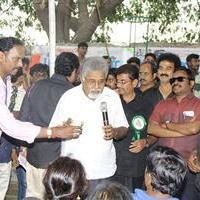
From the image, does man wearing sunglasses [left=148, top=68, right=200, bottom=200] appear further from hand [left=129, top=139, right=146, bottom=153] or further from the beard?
the beard

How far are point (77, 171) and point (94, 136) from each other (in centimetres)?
178

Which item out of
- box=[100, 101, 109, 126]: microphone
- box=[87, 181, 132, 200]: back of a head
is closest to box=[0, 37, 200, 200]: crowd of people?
box=[100, 101, 109, 126]: microphone

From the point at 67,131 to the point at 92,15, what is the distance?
9.67 m

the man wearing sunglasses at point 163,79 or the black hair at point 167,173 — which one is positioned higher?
the man wearing sunglasses at point 163,79

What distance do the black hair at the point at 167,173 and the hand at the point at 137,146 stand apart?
79.7 inches

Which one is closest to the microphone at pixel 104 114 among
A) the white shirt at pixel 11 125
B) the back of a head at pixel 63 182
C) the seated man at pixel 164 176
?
the white shirt at pixel 11 125

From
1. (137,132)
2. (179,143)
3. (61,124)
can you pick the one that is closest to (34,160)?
(61,124)

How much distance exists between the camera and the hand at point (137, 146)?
17.1 feet

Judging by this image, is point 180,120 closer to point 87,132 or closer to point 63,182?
point 87,132

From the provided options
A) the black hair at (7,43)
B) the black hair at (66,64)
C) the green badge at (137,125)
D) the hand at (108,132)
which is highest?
the black hair at (7,43)

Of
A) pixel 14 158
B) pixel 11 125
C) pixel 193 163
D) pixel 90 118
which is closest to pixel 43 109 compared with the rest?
pixel 90 118

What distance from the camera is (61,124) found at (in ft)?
15.1

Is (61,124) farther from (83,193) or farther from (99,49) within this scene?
(99,49)

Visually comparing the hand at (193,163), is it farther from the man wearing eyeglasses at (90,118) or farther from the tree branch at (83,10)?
the tree branch at (83,10)
